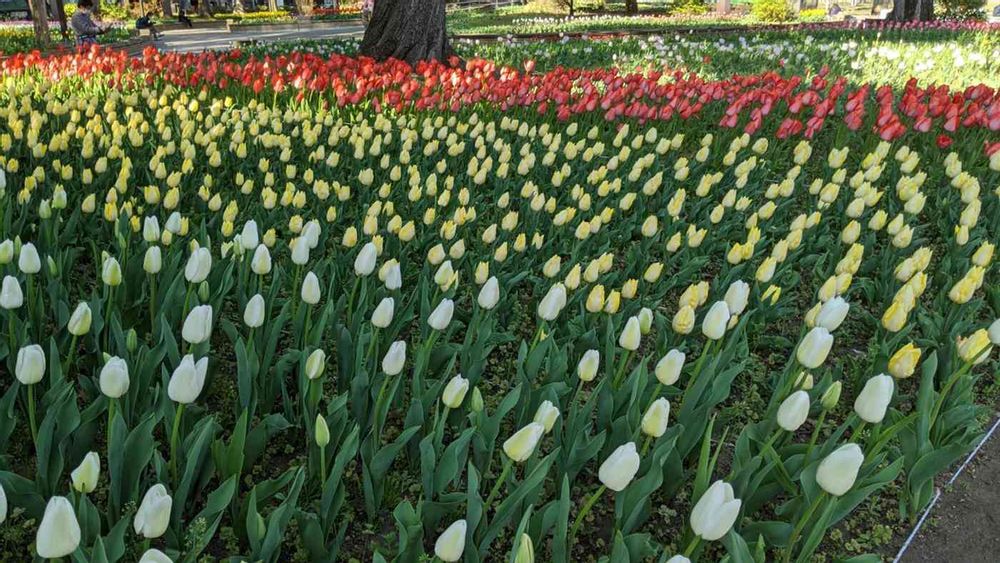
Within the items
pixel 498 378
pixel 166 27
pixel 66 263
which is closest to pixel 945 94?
pixel 498 378

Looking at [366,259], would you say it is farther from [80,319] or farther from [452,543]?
[452,543]

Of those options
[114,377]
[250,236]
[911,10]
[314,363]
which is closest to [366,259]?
[250,236]

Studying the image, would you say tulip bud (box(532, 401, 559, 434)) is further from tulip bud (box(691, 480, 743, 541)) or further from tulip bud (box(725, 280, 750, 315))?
tulip bud (box(725, 280, 750, 315))

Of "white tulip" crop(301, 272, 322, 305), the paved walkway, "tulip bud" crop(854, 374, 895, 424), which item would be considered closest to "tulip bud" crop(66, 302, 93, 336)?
"white tulip" crop(301, 272, 322, 305)

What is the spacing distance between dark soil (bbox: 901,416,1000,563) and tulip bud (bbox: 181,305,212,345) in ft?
6.55

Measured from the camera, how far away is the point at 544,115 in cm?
583

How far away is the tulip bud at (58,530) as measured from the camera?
3.86 feet

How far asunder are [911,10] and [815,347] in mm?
22507

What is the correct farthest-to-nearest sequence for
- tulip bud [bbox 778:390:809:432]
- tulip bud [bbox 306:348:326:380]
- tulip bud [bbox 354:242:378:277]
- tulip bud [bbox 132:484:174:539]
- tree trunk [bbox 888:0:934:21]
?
tree trunk [bbox 888:0:934:21] < tulip bud [bbox 354:242:378:277] < tulip bud [bbox 306:348:326:380] < tulip bud [bbox 778:390:809:432] < tulip bud [bbox 132:484:174:539]

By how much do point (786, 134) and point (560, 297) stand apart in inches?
144

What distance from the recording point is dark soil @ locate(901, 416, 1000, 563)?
2.15 m

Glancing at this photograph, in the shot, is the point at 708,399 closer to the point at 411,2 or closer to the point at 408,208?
the point at 408,208

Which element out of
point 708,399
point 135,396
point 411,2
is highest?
point 411,2

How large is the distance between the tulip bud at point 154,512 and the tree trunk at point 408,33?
335 inches
